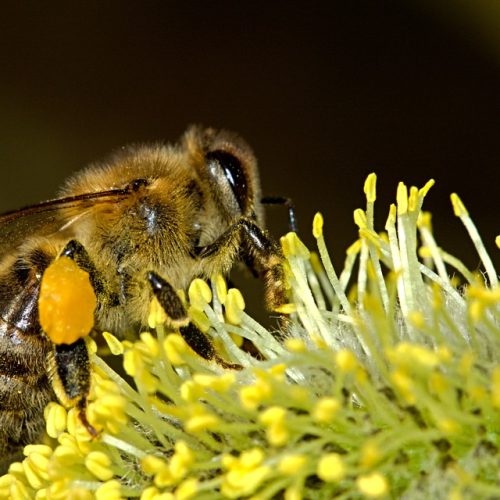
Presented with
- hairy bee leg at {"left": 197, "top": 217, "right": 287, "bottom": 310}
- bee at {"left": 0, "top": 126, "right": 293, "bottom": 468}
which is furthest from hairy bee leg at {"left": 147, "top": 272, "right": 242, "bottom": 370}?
hairy bee leg at {"left": 197, "top": 217, "right": 287, "bottom": 310}

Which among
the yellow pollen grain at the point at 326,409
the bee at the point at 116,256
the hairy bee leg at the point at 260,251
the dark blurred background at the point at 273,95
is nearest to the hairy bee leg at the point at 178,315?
the bee at the point at 116,256

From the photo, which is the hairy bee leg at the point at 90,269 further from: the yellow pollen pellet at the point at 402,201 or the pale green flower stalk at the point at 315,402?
the yellow pollen pellet at the point at 402,201

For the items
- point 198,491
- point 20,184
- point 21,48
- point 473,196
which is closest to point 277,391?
point 198,491

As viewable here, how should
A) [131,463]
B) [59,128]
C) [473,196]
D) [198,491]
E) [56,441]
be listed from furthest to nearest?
[59,128], [473,196], [56,441], [131,463], [198,491]

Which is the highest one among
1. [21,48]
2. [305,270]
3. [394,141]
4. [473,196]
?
[21,48]

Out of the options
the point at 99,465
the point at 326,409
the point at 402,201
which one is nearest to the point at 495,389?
the point at 326,409

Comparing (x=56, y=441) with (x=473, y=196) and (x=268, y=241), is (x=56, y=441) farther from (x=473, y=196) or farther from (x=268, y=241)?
(x=473, y=196)

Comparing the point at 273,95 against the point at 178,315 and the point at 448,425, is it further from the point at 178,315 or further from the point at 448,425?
Answer: the point at 448,425
